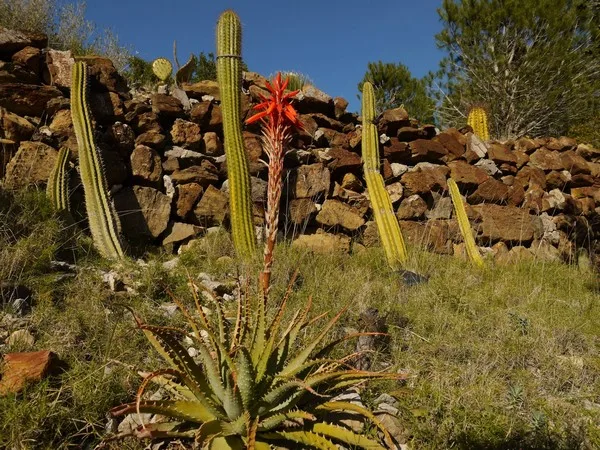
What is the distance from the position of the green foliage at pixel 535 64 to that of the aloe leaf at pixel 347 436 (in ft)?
35.1

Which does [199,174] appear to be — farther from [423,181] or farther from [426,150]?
[426,150]

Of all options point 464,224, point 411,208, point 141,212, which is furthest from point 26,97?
point 464,224

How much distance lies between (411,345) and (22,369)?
225 centimetres

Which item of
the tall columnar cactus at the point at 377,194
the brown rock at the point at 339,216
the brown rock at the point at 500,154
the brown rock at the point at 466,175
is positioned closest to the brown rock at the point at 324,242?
the brown rock at the point at 339,216

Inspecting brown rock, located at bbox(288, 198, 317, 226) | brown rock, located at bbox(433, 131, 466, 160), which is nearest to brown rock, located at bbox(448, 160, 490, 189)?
brown rock, located at bbox(433, 131, 466, 160)

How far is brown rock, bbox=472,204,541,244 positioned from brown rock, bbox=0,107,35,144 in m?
6.03

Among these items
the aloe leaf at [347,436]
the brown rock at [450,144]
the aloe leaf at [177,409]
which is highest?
the brown rock at [450,144]

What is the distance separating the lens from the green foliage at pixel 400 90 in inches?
529

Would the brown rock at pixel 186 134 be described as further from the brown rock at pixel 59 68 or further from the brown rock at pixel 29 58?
the brown rock at pixel 29 58

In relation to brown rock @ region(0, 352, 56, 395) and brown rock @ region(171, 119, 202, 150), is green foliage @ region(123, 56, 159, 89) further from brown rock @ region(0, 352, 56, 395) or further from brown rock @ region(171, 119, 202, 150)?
brown rock @ region(0, 352, 56, 395)

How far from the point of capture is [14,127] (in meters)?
4.15

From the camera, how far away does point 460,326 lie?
10.8 feet

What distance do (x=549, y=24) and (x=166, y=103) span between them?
34.8 ft

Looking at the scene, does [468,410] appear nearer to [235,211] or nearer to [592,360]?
[592,360]
